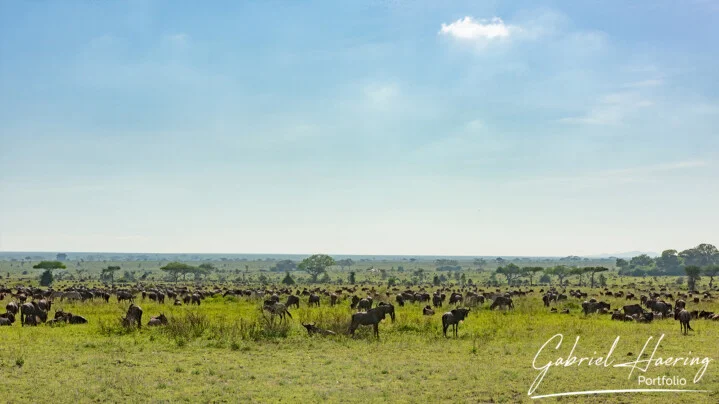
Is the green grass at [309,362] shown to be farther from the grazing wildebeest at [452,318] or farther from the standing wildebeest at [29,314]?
the standing wildebeest at [29,314]

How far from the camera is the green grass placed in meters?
14.3

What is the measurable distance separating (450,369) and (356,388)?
402 centimetres

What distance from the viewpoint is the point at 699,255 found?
188 meters

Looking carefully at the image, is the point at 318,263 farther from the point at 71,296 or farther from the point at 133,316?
the point at 133,316

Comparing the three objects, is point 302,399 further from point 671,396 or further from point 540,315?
point 540,315

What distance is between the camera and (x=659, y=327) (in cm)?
2902

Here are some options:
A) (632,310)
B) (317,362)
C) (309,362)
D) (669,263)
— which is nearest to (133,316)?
(309,362)

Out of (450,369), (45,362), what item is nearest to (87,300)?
(45,362)

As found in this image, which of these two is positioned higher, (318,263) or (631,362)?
(631,362)

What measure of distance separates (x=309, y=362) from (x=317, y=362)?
0.30 metres

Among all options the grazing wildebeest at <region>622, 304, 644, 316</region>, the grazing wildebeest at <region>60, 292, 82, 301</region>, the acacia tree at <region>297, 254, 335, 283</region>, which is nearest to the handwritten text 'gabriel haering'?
the grazing wildebeest at <region>622, 304, 644, 316</region>

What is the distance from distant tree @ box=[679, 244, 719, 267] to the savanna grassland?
7543 inches

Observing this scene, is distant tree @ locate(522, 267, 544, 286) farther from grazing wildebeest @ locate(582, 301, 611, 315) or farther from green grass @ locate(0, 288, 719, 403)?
green grass @ locate(0, 288, 719, 403)

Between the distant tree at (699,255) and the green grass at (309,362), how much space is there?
192 metres
